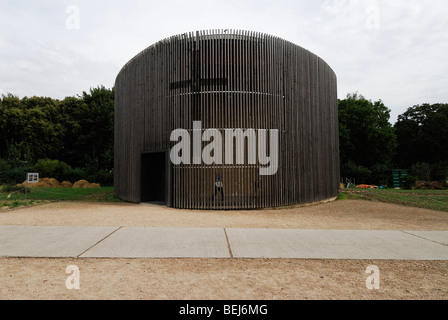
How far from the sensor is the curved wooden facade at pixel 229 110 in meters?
11.9

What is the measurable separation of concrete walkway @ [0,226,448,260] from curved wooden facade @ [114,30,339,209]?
4.98 metres

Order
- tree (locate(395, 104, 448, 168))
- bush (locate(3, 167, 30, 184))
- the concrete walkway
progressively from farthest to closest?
tree (locate(395, 104, 448, 168)) < bush (locate(3, 167, 30, 184)) < the concrete walkway

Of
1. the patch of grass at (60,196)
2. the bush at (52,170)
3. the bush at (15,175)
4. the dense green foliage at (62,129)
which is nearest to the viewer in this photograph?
the patch of grass at (60,196)

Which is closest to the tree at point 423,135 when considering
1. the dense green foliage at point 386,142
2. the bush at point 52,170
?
the dense green foliage at point 386,142

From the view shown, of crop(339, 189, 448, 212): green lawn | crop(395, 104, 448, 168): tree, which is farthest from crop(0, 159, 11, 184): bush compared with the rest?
crop(395, 104, 448, 168): tree

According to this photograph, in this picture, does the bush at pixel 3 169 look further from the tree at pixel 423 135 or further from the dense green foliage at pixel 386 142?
the tree at pixel 423 135

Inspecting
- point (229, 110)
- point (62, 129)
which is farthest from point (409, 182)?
point (62, 129)

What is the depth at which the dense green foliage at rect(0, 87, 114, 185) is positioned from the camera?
117ft

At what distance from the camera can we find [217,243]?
18.4 ft

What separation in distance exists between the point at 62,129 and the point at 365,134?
42.6 meters

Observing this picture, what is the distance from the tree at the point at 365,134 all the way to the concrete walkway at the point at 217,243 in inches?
1275

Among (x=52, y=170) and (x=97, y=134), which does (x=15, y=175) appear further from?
(x=97, y=134)

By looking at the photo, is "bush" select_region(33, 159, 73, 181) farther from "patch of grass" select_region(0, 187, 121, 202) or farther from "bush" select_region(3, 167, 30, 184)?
"patch of grass" select_region(0, 187, 121, 202)
